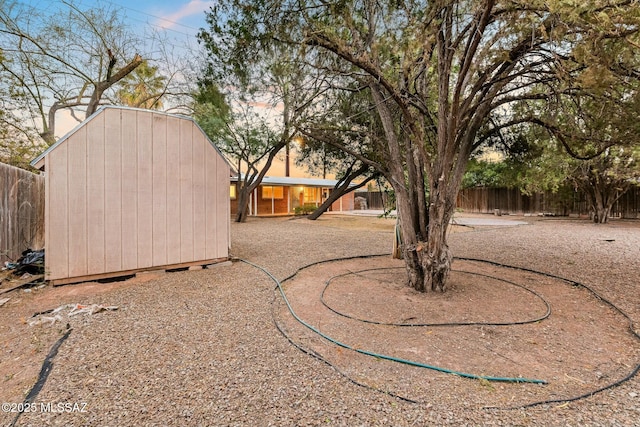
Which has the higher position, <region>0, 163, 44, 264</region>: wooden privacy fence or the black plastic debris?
<region>0, 163, 44, 264</region>: wooden privacy fence

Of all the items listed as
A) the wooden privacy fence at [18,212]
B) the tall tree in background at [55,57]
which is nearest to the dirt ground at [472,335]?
the wooden privacy fence at [18,212]

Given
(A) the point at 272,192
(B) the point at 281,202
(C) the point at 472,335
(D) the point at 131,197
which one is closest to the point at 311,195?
(B) the point at 281,202

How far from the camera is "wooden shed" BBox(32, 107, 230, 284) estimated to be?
155 inches

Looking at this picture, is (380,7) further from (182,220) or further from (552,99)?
(182,220)

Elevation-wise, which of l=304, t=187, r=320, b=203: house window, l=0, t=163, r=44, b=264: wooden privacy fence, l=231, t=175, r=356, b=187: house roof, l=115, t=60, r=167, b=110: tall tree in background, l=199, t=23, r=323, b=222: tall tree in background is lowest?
l=0, t=163, r=44, b=264: wooden privacy fence

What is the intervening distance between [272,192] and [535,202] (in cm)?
1517

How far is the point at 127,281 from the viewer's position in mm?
4270

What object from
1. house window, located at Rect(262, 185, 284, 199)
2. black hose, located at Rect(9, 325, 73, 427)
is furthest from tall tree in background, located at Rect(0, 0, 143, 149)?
house window, located at Rect(262, 185, 284, 199)

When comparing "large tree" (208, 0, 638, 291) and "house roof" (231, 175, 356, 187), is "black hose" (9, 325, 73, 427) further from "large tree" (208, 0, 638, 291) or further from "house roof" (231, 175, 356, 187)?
"house roof" (231, 175, 356, 187)

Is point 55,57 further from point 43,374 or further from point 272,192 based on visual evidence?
point 272,192

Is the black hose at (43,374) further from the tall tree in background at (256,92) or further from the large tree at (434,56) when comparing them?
the tall tree in background at (256,92)

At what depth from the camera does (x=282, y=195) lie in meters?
19.1

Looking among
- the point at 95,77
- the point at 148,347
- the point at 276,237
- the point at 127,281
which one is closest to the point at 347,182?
the point at 276,237

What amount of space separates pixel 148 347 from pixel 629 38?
16.4ft
